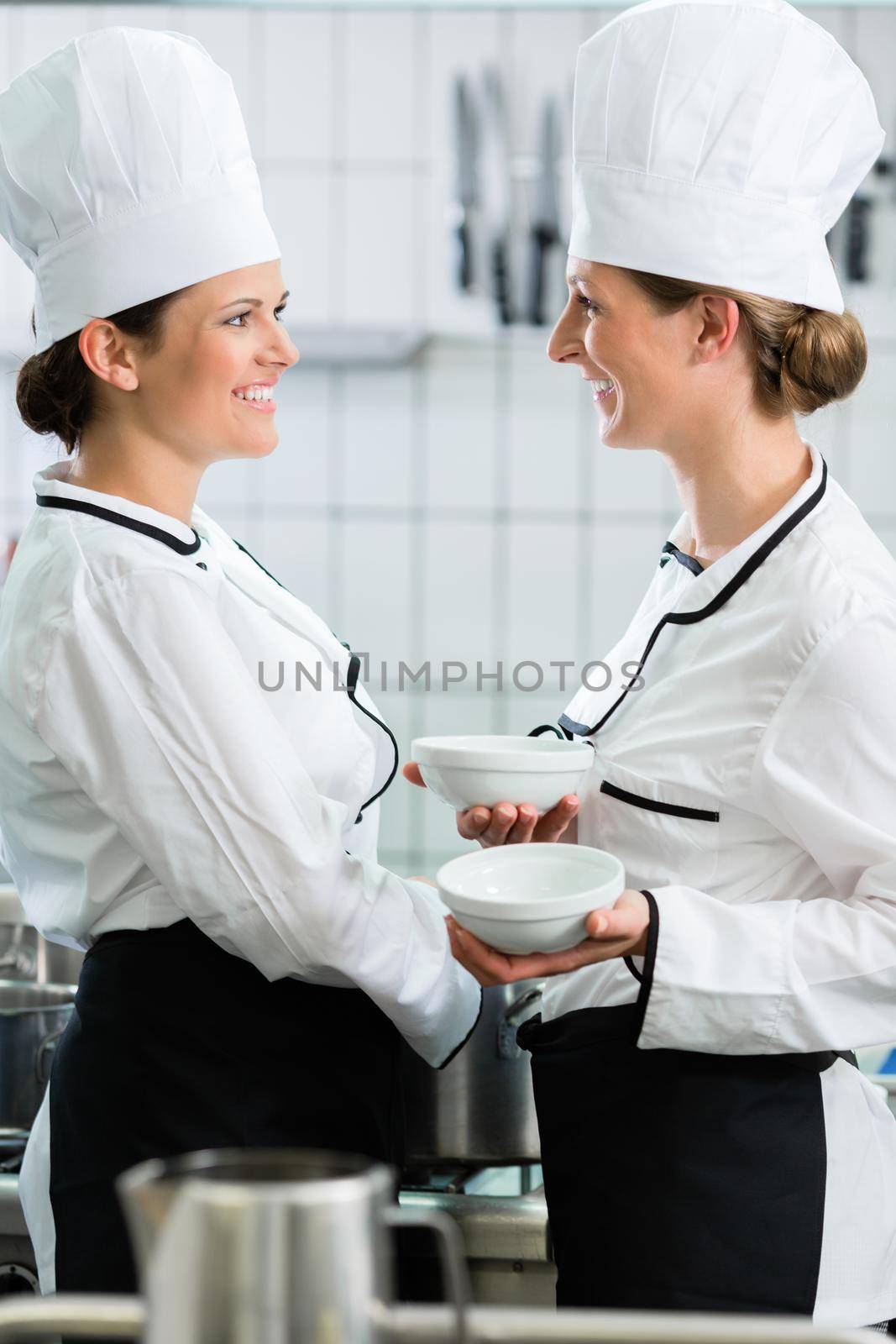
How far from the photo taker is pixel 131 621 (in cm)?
115

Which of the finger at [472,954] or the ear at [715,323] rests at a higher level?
the ear at [715,323]

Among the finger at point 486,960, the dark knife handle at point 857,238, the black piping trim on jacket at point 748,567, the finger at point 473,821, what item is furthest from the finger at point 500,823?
the dark knife handle at point 857,238

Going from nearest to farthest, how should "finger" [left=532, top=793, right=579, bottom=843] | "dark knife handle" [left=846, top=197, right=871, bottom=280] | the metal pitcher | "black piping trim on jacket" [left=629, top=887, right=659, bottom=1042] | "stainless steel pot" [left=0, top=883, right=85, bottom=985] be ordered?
the metal pitcher
"black piping trim on jacket" [left=629, top=887, right=659, bottom=1042]
"finger" [left=532, top=793, right=579, bottom=843]
"stainless steel pot" [left=0, top=883, right=85, bottom=985]
"dark knife handle" [left=846, top=197, right=871, bottom=280]

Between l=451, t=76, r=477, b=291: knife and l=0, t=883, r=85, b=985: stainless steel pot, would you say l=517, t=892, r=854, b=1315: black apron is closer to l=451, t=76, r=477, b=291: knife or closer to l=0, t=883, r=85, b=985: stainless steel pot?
l=0, t=883, r=85, b=985: stainless steel pot

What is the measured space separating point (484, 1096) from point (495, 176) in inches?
83.0

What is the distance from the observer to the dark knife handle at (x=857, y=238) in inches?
109

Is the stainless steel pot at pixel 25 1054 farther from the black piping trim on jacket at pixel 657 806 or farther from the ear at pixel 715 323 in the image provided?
the ear at pixel 715 323

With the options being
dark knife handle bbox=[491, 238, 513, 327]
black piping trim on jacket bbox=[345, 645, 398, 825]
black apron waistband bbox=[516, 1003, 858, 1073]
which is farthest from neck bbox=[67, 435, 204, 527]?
dark knife handle bbox=[491, 238, 513, 327]

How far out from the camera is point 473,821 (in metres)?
1.12

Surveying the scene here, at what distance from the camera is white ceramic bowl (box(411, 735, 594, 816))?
Result: 107 centimetres

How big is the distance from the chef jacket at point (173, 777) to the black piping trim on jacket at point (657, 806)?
0.22 m

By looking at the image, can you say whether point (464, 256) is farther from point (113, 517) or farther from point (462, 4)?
point (113, 517)

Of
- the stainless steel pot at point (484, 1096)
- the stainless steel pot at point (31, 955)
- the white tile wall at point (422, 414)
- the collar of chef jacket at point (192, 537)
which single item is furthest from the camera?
the white tile wall at point (422, 414)

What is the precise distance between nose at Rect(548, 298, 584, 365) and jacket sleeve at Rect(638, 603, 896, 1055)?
1.30ft
